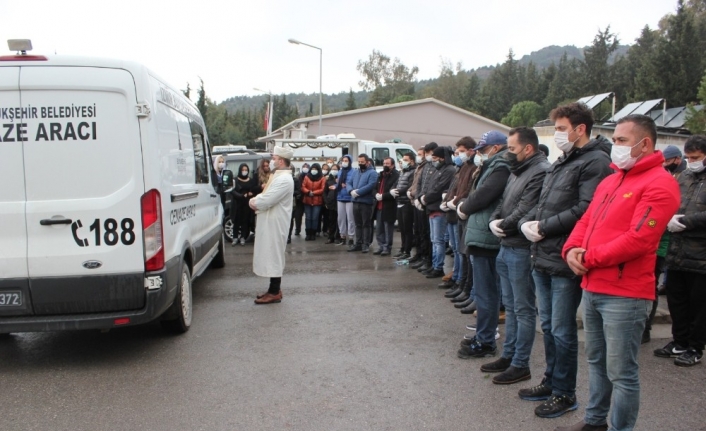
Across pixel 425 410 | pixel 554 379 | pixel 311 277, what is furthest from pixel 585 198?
pixel 311 277

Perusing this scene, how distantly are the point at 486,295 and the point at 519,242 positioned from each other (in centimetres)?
88

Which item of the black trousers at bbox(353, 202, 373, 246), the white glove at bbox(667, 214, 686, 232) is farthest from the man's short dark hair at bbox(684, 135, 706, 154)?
the black trousers at bbox(353, 202, 373, 246)

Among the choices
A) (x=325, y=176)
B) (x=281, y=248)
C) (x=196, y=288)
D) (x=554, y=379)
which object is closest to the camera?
(x=554, y=379)

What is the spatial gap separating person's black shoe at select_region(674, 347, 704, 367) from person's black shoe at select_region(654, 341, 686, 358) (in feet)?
0.19

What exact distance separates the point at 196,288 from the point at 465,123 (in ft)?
111

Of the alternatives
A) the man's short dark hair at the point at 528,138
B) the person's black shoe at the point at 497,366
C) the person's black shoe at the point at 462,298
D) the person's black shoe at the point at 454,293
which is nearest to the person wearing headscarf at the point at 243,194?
the person's black shoe at the point at 454,293

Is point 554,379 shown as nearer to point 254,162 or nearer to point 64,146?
point 64,146

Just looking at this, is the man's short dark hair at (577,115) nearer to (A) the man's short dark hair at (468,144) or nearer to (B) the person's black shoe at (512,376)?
(B) the person's black shoe at (512,376)

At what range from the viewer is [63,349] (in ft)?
17.2

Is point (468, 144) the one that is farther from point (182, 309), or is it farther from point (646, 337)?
point (182, 309)

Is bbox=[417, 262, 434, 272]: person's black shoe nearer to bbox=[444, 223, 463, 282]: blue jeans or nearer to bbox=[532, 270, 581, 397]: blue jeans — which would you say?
bbox=[444, 223, 463, 282]: blue jeans

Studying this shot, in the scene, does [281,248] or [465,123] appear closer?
[281,248]

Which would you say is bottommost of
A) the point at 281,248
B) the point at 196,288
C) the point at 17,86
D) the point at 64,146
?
the point at 196,288

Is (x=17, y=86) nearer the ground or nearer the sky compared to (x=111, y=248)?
nearer the sky
